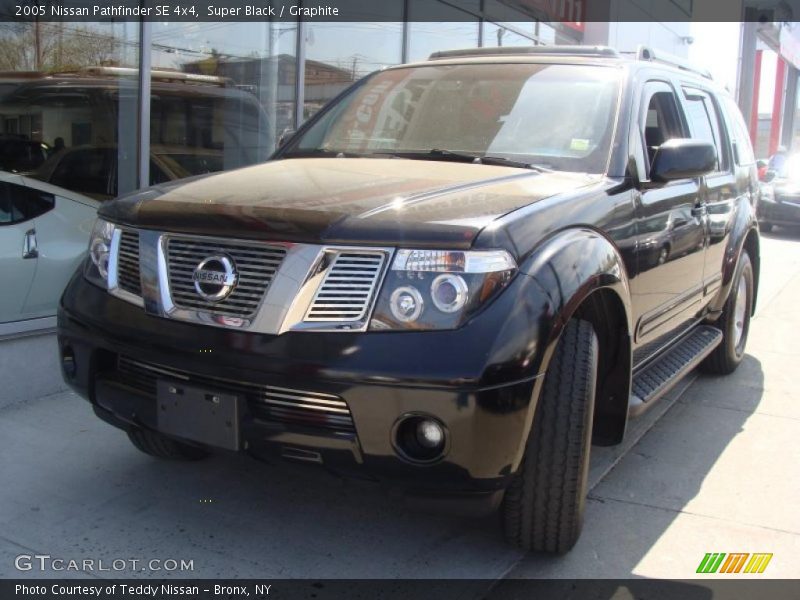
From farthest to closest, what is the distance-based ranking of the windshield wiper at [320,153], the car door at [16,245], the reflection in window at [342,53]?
the reflection in window at [342,53] < the car door at [16,245] < the windshield wiper at [320,153]

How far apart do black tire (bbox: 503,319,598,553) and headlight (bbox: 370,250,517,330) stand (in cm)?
46

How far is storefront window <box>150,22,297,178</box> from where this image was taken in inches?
242

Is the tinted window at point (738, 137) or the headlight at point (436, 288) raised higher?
the tinted window at point (738, 137)

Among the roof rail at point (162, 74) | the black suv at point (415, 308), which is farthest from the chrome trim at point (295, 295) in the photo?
the roof rail at point (162, 74)

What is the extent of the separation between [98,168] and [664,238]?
12.2 ft

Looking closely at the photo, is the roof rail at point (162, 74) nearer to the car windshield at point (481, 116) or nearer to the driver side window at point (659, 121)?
the car windshield at point (481, 116)

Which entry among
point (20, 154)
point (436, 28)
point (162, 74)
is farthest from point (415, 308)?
point (436, 28)

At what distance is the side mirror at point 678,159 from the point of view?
368cm

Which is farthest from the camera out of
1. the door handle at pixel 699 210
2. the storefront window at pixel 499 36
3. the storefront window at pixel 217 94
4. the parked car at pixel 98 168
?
the storefront window at pixel 499 36

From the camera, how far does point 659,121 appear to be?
4.34 m

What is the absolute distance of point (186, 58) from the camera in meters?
6.48

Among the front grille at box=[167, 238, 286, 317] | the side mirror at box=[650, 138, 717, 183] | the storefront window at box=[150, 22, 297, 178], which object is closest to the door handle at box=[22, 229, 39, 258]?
the storefront window at box=[150, 22, 297, 178]

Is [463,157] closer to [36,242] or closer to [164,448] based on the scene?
[164,448]

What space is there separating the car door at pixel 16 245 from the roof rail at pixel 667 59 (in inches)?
141
